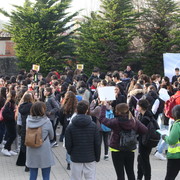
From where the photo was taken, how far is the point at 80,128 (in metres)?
6.00

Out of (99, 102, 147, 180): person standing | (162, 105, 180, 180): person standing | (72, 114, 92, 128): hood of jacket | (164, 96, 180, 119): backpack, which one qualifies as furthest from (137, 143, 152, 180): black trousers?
(164, 96, 180, 119): backpack

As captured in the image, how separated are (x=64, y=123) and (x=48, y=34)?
16770 millimetres

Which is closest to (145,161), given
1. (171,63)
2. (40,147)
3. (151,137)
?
(151,137)

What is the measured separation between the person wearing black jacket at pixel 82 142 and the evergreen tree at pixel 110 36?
61.1 ft

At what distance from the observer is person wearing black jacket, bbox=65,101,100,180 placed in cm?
597

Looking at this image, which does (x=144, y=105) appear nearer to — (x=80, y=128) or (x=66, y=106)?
(x=80, y=128)

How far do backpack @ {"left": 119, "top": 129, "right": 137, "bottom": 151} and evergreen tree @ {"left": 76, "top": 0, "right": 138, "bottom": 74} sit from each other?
18516mm

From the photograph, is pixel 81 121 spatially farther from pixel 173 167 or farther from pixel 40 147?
pixel 173 167

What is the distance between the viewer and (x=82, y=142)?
5.97 meters

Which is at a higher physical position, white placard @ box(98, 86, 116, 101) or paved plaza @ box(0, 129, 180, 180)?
white placard @ box(98, 86, 116, 101)

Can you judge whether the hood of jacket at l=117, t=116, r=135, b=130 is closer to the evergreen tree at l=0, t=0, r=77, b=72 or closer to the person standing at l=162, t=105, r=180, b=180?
the person standing at l=162, t=105, r=180, b=180

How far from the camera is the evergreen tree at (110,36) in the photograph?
964 inches

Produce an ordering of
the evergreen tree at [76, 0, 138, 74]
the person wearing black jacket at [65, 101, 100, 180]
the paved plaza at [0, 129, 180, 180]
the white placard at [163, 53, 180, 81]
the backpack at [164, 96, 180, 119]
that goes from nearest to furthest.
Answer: the person wearing black jacket at [65, 101, 100, 180], the paved plaza at [0, 129, 180, 180], the backpack at [164, 96, 180, 119], the white placard at [163, 53, 180, 81], the evergreen tree at [76, 0, 138, 74]

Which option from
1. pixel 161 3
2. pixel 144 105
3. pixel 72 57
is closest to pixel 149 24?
pixel 161 3
